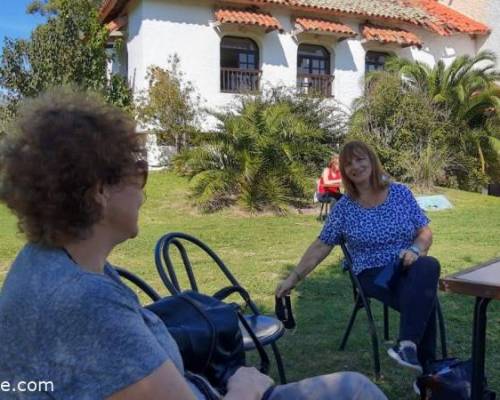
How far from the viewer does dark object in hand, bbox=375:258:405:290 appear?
305 cm

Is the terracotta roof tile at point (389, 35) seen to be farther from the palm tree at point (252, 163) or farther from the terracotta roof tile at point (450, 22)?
the palm tree at point (252, 163)

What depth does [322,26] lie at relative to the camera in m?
16.5

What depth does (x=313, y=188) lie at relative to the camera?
11.0 metres

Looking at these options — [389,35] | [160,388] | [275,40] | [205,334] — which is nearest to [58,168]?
[160,388]

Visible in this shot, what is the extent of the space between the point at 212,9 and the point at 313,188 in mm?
7250

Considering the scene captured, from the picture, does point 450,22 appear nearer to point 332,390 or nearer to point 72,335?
point 332,390

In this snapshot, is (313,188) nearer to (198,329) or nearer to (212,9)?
(212,9)

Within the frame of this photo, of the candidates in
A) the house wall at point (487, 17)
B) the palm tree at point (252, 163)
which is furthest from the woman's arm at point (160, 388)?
the house wall at point (487, 17)

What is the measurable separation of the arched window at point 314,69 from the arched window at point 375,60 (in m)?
1.49

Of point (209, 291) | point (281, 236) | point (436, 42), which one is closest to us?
point (209, 291)

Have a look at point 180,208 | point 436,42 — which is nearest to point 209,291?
point 180,208

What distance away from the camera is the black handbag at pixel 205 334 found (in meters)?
1.68

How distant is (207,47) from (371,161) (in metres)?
13.2

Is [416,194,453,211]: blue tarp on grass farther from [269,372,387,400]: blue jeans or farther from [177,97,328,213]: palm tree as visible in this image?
[269,372,387,400]: blue jeans
